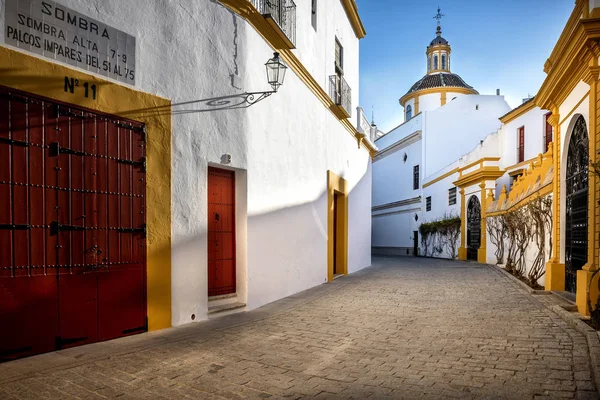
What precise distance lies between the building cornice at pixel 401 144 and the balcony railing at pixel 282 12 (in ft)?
72.9

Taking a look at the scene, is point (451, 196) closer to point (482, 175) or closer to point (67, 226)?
point (482, 175)

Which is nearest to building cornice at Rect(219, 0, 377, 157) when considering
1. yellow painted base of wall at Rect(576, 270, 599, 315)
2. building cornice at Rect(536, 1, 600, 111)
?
building cornice at Rect(536, 1, 600, 111)

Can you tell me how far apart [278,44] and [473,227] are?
15303 mm

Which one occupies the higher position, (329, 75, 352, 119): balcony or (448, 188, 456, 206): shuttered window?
(329, 75, 352, 119): balcony

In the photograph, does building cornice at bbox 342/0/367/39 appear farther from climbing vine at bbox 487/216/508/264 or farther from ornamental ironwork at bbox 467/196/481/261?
ornamental ironwork at bbox 467/196/481/261

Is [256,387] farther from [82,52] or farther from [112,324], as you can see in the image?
[82,52]

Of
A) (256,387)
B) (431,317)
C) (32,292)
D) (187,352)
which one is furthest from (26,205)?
(431,317)

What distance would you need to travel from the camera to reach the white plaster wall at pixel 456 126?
2912cm

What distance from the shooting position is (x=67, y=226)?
454cm

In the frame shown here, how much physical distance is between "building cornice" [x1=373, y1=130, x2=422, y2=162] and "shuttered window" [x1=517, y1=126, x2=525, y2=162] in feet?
23.3

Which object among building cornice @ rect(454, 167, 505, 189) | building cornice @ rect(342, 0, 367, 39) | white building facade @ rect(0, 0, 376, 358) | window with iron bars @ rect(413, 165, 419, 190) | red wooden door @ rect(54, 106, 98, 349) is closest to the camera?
white building facade @ rect(0, 0, 376, 358)

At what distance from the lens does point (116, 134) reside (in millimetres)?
5078

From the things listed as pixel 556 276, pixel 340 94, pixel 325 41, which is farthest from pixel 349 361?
pixel 340 94

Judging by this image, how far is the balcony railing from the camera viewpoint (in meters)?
7.64
